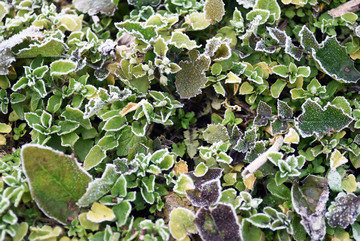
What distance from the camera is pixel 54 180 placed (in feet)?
6.25

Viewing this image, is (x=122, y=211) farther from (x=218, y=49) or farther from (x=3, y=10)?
(x=3, y=10)

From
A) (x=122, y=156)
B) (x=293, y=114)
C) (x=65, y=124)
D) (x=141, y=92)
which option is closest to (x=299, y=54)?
(x=293, y=114)

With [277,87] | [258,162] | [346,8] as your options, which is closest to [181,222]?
[258,162]

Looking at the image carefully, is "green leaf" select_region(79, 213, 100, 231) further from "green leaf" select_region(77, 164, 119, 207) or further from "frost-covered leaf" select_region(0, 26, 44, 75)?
"frost-covered leaf" select_region(0, 26, 44, 75)

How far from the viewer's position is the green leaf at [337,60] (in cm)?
224

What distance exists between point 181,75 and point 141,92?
0.27 m

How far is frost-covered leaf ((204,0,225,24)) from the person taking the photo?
2344 mm

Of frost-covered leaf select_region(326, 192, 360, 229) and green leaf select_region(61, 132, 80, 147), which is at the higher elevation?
green leaf select_region(61, 132, 80, 147)

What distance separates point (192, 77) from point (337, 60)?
34.9 inches

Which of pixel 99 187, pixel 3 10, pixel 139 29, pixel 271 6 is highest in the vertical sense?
pixel 3 10

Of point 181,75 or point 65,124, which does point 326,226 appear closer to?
point 181,75

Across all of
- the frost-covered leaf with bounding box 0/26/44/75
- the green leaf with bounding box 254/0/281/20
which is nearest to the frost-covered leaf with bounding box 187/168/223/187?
the green leaf with bounding box 254/0/281/20

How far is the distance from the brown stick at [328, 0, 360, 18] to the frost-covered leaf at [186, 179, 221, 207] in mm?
1443

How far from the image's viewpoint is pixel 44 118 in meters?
2.15
